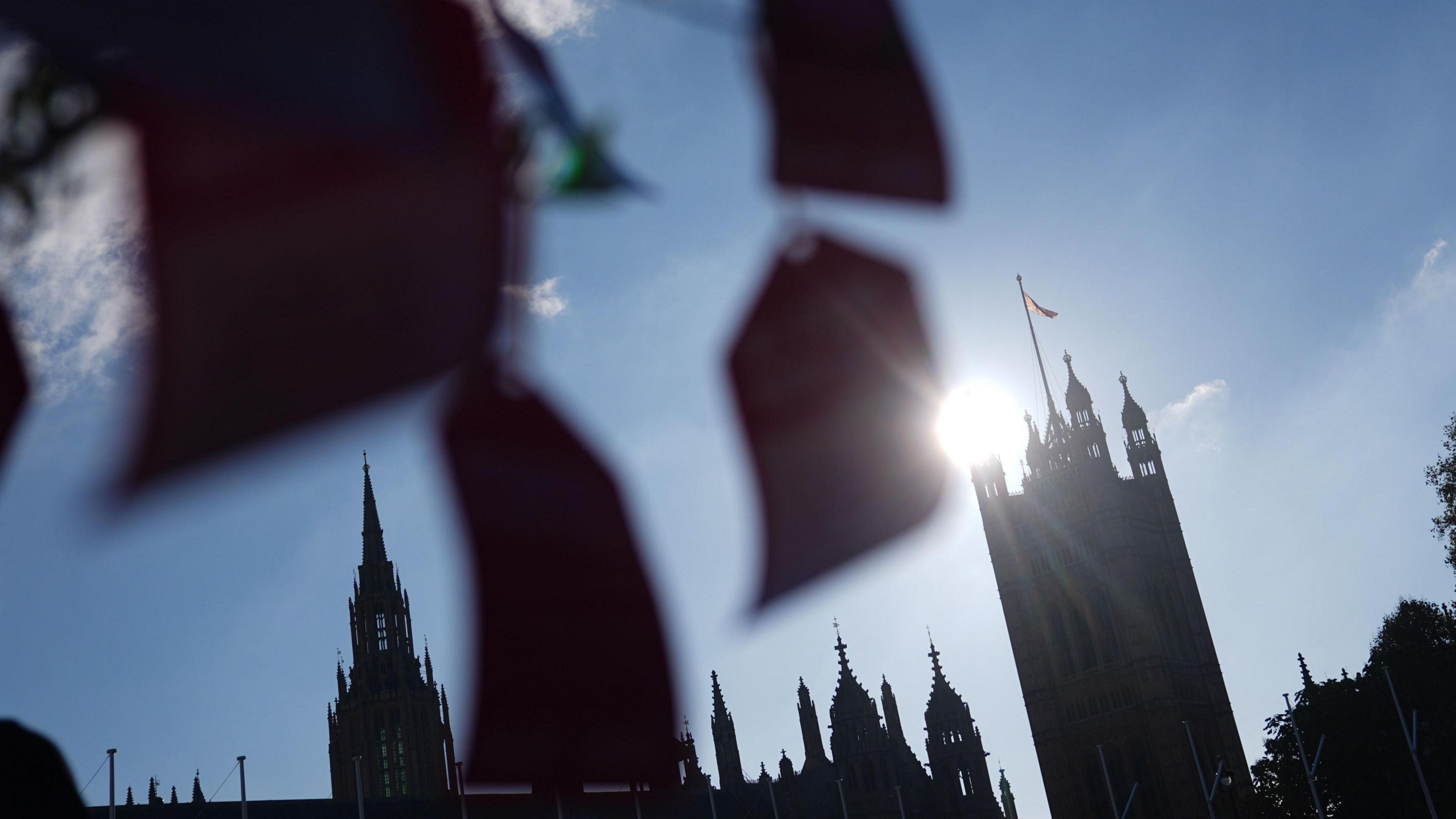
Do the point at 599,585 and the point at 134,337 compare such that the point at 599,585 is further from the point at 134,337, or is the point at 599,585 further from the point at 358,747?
the point at 358,747

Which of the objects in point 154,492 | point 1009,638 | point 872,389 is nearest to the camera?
point 154,492

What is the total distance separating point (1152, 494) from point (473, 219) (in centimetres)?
6998

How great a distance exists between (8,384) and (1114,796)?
207ft

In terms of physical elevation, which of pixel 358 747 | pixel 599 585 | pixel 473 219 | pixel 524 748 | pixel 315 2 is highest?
pixel 358 747

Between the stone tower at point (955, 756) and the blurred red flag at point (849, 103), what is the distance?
63515 mm

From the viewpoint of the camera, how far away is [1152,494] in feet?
219

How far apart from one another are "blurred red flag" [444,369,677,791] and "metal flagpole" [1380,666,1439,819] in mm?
40103

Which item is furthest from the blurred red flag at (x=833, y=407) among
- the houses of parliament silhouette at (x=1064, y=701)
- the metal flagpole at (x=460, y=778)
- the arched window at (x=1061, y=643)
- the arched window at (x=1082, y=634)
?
the arched window at (x=1061, y=643)

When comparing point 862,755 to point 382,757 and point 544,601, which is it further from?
point 544,601

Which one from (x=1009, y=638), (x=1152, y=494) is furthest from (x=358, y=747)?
(x=1152, y=494)

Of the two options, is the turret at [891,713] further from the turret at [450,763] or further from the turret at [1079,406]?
the turret at [450,763]

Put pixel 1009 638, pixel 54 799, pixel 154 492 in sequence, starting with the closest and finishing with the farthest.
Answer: pixel 154 492 < pixel 54 799 < pixel 1009 638

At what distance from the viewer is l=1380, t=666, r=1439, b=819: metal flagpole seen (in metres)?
35.4

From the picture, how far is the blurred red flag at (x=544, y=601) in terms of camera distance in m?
1.50
